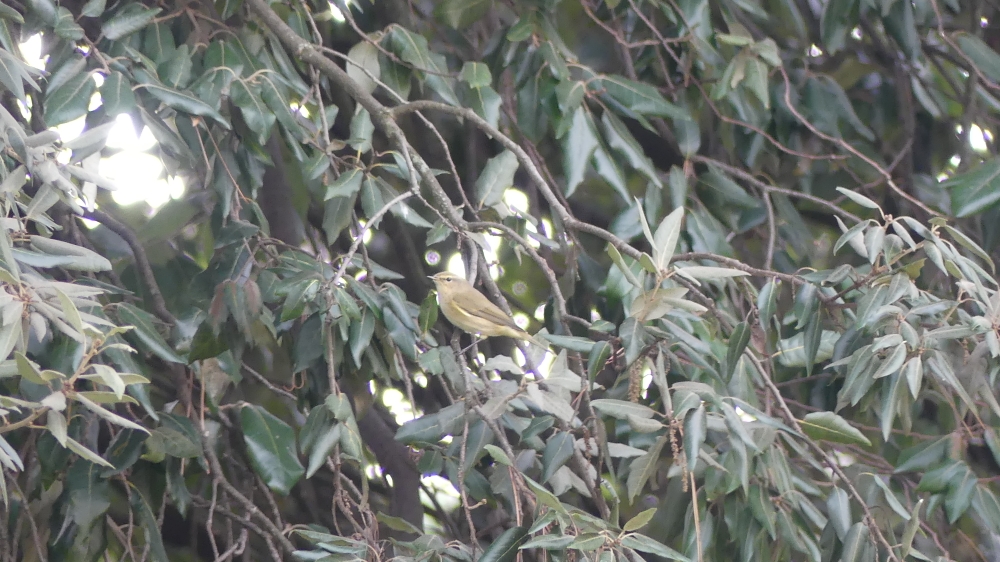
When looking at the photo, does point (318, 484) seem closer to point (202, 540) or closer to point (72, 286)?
point (202, 540)

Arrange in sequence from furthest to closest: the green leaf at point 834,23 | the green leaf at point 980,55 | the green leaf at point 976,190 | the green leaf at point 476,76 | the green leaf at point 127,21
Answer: the green leaf at point 980,55
the green leaf at point 834,23
the green leaf at point 976,190
the green leaf at point 476,76
the green leaf at point 127,21

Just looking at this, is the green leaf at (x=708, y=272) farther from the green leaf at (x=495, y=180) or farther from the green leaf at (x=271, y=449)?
the green leaf at (x=271, y=449)

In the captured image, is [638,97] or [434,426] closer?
[434,426]

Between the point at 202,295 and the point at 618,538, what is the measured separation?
4.10 feet

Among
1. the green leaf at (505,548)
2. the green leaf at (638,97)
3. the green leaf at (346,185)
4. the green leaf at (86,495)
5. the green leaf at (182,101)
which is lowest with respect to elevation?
the green leaf at (86,495)

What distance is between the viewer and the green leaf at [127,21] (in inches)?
97.0

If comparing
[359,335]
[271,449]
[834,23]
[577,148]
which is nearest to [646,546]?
[359,335]

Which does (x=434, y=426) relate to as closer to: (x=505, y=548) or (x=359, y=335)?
(x=359, y=335)

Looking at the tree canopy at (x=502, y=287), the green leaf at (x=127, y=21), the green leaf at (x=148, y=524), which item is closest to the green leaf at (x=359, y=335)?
the tree canopy at (x=502, y=287)

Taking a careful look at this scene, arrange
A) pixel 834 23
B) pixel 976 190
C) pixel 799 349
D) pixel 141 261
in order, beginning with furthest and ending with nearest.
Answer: pixel 834 23
pixel 976 190
pixel 799 349
pixel 141 261

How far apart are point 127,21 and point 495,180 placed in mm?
1044

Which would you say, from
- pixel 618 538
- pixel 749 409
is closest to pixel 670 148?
pixel 749 409

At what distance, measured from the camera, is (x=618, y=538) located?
174 centimetres

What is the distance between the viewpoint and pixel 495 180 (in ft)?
8.21
